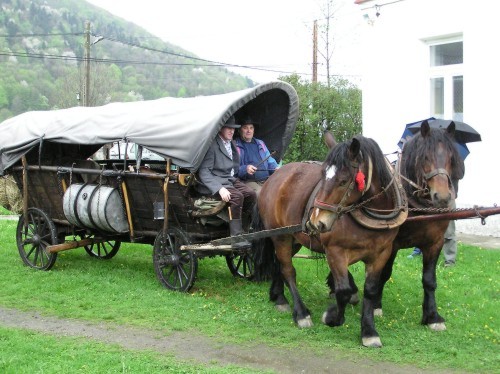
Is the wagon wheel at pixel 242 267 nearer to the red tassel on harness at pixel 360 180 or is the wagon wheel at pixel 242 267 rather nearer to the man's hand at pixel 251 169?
the man's hand at pixel 251 169

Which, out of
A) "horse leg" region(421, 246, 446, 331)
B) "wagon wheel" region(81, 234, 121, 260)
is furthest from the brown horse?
"wagon wheel" region(81, 234, 121, 260)

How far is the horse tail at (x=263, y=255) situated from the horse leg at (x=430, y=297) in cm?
167

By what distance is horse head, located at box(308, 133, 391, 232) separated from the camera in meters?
5.23

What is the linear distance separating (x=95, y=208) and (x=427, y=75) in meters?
7.41

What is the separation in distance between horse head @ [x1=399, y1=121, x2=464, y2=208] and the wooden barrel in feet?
12.4

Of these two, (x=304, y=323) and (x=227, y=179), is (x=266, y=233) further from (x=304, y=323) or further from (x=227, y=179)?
(x=227, y=179)

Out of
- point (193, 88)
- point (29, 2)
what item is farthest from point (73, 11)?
point (193, 88)

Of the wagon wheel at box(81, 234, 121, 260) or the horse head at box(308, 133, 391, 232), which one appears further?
the wagon wheel at box(81, 234, 121, 260)

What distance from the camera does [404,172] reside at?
243 inches

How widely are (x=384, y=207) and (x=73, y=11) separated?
470 ft

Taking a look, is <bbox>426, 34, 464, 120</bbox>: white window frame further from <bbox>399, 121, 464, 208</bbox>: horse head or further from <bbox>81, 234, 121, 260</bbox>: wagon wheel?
<bbox>81, 234, 121, 260</bbox>: wagon wheel

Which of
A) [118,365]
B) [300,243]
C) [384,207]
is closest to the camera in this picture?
[118,365]

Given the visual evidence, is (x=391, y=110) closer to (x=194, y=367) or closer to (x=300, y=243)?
(x=300, y=243)

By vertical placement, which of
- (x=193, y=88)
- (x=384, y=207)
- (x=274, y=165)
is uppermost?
(x=193, y=88)
